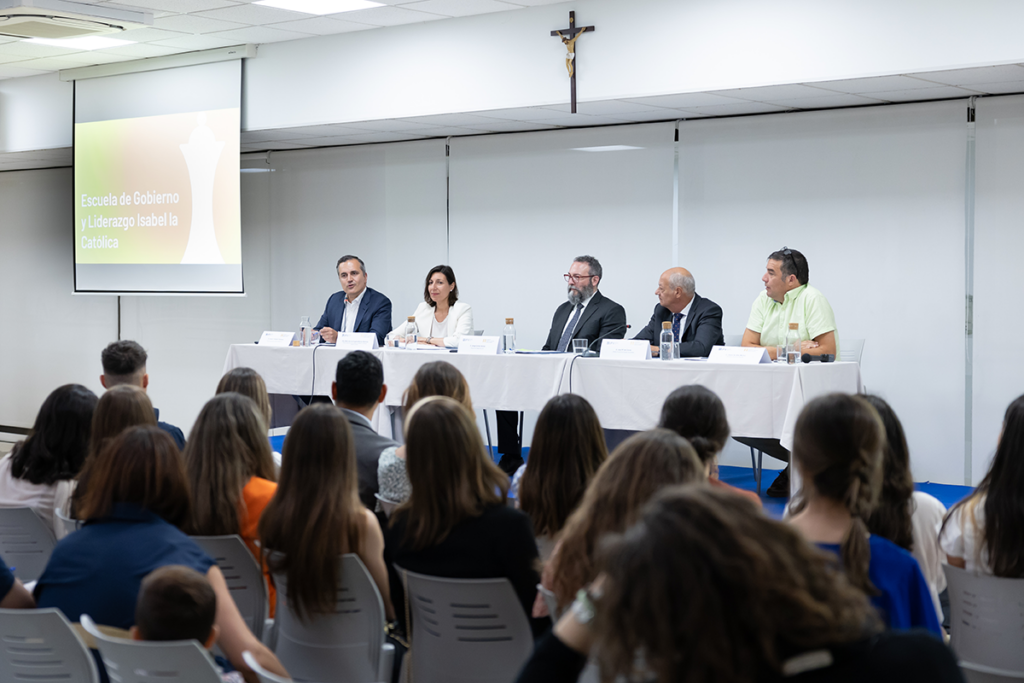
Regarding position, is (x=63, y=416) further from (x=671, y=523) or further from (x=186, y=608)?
(x=671, y=523)

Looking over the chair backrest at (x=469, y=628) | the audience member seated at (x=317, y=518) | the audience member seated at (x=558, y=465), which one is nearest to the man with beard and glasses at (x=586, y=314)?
the audience member seated at (x=558, y=465)

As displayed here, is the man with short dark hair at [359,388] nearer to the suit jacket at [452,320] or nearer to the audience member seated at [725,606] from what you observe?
the audience member seated at [725,606]

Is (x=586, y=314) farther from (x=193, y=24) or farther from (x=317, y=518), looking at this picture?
(x=317, y=518)

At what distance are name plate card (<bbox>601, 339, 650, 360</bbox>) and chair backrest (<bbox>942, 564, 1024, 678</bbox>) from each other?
2.82 meters

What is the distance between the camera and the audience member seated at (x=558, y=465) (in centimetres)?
241

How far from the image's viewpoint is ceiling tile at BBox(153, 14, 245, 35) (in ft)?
21.3

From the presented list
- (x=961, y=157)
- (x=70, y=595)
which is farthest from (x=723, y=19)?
(x=70, y=595)

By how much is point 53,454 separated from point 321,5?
416cm

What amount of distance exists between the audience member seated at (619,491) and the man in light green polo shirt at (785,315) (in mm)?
3735

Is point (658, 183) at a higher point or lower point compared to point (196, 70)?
lower

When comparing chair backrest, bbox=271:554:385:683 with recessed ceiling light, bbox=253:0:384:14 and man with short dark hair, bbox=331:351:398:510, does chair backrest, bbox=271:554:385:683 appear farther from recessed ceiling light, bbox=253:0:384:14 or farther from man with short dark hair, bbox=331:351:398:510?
recessed ceiling light, bbox=253:0:384:14

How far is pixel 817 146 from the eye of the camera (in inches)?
243

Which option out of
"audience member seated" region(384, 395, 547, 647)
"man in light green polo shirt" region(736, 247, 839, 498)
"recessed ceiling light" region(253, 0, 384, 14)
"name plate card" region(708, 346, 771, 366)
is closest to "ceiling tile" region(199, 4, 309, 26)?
"recessed ceiling light" region(253, 0, 384, 14)

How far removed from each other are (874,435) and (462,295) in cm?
608
